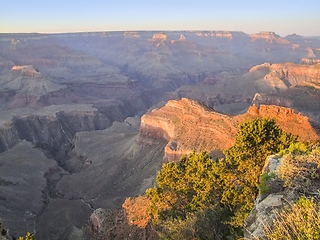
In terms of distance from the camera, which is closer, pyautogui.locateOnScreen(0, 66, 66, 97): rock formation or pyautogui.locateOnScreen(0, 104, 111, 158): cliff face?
pyautogui.locateOnScreen(0, 104, 111, 158): cliff face

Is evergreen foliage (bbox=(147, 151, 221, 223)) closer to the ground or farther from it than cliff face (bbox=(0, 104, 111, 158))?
farther from it

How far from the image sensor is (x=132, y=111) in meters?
153

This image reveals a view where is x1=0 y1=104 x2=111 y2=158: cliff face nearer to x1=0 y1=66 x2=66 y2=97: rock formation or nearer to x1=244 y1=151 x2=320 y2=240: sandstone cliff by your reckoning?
x1=0 y1=66 x2=66 y2=97: rock formation

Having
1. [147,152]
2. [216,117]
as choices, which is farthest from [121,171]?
[216,117]

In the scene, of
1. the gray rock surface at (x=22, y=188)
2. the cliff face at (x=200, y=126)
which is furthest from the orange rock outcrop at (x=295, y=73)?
the gray rock surface at (x=22, y=188)

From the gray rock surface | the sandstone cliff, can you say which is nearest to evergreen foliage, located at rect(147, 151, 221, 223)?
the sandstone cliff

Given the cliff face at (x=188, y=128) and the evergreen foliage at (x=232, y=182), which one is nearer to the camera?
the evergreen foliage at (x=232, y=182)

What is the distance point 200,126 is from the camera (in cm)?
5200

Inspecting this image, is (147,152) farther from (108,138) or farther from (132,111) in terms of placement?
(132,111)

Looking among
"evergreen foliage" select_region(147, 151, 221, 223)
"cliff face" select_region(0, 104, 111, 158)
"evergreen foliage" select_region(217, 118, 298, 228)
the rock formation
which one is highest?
"evergreen foliage" select_region(217, 118, 298, 228)

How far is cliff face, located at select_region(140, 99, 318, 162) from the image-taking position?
141ft

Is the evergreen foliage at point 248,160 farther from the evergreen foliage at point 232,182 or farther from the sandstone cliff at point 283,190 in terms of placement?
the sandstone cliff at point 283,190

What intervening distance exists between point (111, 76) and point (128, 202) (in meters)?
165

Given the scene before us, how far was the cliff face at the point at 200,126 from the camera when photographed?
141 feet
